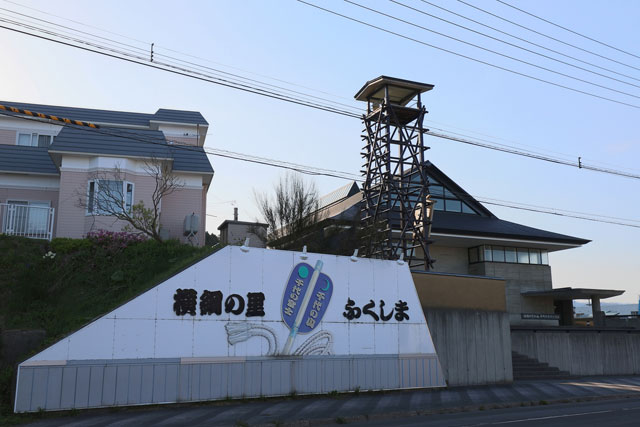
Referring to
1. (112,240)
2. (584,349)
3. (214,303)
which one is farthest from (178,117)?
(584,349)

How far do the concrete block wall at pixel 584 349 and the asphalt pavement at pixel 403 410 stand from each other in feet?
17.2

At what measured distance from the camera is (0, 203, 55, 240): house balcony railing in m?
20.4

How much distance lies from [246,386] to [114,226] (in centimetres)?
1088

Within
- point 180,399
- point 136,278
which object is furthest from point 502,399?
point 136,278

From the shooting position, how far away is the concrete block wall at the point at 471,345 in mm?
19516

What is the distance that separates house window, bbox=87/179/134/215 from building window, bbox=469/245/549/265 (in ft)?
68.2

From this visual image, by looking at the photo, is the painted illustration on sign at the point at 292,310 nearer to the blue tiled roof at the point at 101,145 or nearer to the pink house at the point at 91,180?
the pink house at the point at 91,180

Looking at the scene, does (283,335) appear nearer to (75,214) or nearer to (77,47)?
(77,47)

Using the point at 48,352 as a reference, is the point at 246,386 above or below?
below

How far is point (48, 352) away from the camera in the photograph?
1276 cm

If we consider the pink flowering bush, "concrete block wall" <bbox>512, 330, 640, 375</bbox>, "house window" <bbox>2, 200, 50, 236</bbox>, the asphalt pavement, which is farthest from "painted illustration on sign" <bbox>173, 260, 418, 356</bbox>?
"house window" <bbox>2, 200, 50, 236</bbox>

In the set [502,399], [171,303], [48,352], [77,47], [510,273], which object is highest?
[77,47]

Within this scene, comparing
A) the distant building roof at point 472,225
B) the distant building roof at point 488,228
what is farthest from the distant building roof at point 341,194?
the distant building roof at point 488,228

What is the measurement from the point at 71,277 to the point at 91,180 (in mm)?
7525
